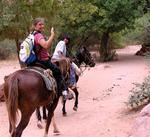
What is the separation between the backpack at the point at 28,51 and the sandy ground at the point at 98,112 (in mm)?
2141

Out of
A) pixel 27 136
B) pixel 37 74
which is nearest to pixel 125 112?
pixel 27 136

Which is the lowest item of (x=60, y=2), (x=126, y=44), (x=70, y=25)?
(x=126, y=44)

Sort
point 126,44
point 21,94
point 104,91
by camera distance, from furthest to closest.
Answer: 1. point 126,44
2. point 104,91
3. point 21,94

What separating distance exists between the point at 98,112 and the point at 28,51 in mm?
4167

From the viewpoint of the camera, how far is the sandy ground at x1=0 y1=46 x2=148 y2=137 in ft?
36.3

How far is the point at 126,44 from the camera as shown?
46625 mm

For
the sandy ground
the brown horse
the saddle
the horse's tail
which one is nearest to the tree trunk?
the sandy ground

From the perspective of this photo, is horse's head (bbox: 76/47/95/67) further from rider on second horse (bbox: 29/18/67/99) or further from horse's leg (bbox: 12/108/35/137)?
horse's leg (bbox: 12/108/35/137)

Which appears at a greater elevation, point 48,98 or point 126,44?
point 48,98

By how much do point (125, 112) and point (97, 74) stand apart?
1207cm

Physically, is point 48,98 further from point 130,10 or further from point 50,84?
point 130,10

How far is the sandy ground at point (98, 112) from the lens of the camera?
1105cm

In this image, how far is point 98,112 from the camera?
43.7ft

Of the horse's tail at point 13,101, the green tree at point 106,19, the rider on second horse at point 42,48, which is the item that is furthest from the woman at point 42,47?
the green tree at point 106,19
